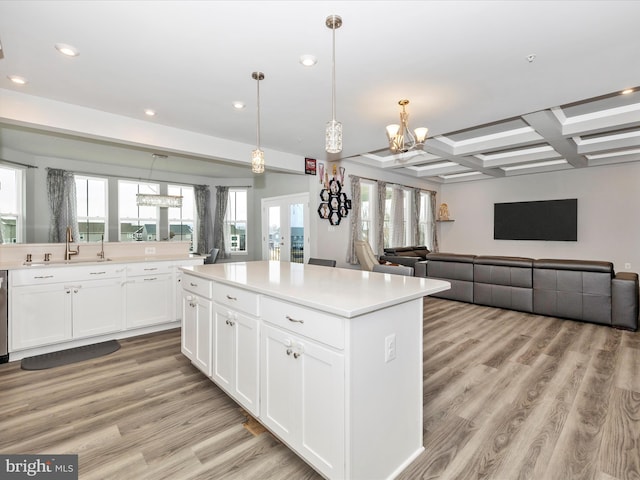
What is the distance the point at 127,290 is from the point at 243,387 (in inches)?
96.1

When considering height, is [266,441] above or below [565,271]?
below

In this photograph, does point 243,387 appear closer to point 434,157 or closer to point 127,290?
point 127,290

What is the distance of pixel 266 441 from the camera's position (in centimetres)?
189

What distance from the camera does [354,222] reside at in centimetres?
637

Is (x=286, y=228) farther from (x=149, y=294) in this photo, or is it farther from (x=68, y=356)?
(x=68, y=356)

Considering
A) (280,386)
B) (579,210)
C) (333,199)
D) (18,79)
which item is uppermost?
(18,79)

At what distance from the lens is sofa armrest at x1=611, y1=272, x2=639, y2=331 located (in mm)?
3752

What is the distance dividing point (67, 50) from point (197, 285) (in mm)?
2086

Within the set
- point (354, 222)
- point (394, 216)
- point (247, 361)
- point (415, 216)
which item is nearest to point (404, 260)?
point (354, 222)

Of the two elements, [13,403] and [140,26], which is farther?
[13,403]

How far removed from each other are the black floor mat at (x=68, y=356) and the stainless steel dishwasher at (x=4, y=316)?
0.59 feet

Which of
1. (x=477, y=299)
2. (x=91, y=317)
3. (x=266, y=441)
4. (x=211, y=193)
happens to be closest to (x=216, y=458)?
(x=266, y=441)

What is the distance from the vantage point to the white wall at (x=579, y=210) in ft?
21.6

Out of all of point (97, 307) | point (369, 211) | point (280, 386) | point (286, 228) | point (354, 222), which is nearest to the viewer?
point (280, 386)
